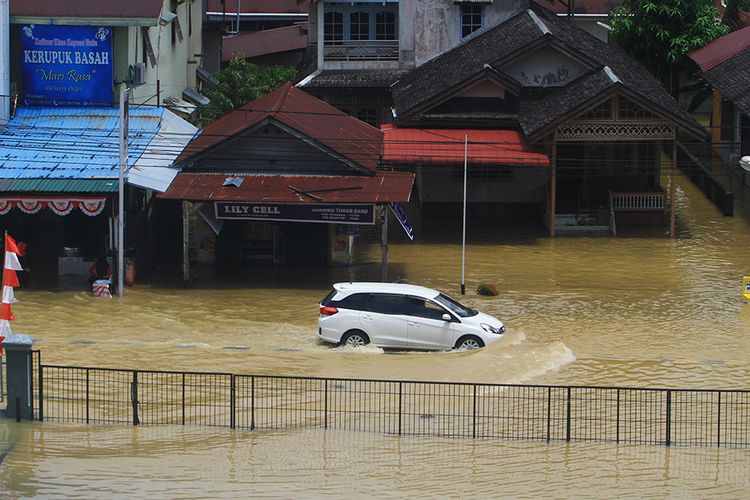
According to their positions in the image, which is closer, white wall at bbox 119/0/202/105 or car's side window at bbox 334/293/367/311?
car's side window at bbox 334/293/367/311

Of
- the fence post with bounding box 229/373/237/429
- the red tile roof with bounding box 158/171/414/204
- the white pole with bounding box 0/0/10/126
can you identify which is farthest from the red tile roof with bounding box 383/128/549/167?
the fence post with bounding box 229/373/237/429

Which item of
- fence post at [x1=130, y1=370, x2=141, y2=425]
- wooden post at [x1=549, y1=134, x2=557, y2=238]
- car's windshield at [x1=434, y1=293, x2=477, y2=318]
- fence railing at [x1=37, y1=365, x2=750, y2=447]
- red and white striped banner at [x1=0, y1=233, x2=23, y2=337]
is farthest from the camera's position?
wooden post at [x1=549, y1=134, x2=557, y2=238]

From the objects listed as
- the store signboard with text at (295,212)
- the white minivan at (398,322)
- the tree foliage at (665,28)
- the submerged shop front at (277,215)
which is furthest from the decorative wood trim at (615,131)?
the white minivan at (398,322)

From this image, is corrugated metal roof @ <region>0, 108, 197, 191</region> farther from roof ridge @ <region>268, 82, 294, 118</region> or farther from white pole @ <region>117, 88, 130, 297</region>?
roof ridge @ <region>268, 82, 294, 118</region>

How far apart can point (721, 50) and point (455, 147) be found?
1387 cm

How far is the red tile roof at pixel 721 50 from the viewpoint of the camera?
4753cm

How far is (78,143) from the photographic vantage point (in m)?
34.7

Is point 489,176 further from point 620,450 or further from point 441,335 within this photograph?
point 620,450

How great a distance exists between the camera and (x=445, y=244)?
4038 centimetres

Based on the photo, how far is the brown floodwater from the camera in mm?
17609

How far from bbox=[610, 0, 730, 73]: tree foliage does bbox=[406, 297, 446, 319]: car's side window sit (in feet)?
92.6

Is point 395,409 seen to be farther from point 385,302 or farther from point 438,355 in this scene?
point 385,302

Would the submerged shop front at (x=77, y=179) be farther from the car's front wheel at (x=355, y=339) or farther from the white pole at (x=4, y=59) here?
the car's front wheel at (x=355, y=339)

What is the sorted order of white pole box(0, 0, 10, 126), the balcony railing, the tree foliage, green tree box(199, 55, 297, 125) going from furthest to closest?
the tree foliage
the balcony railing
green tree box(199, 55, 297, 125)
white pole box(0, 0, 10, 126)
